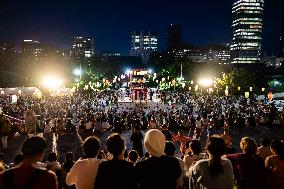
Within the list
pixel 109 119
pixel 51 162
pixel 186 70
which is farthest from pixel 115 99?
pixel 51 162

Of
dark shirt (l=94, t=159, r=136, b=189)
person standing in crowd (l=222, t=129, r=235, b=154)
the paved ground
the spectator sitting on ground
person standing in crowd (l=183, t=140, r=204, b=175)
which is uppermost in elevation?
dark shirt (l=94, t=159, r=136, b=189)

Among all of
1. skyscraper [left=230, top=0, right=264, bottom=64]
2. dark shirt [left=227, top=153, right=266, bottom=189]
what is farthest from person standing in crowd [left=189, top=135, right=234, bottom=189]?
skyscraper [left=230, top=0, right=264, bottom=64]

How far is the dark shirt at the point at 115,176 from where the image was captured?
368cm

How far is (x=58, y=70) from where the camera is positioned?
82625mm

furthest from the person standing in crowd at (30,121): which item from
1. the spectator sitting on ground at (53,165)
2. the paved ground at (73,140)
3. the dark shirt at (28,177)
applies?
the dark shirt at (28,177)

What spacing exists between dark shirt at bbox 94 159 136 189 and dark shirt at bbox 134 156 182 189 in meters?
0.09

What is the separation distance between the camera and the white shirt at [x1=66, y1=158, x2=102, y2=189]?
13.5 feet

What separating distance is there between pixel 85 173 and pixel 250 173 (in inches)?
86.1

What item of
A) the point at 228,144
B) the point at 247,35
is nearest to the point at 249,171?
the point at 228,144

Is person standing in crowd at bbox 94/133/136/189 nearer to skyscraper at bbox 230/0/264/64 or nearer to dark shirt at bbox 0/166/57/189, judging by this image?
dark shirt at bbox 0/166/57/189

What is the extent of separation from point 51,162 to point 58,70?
7739cm

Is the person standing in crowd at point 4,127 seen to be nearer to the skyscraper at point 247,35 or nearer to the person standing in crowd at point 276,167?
A: the person standing in crowd at point 276,167

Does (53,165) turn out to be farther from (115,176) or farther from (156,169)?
(156,169)

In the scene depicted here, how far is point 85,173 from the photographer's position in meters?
4.13
